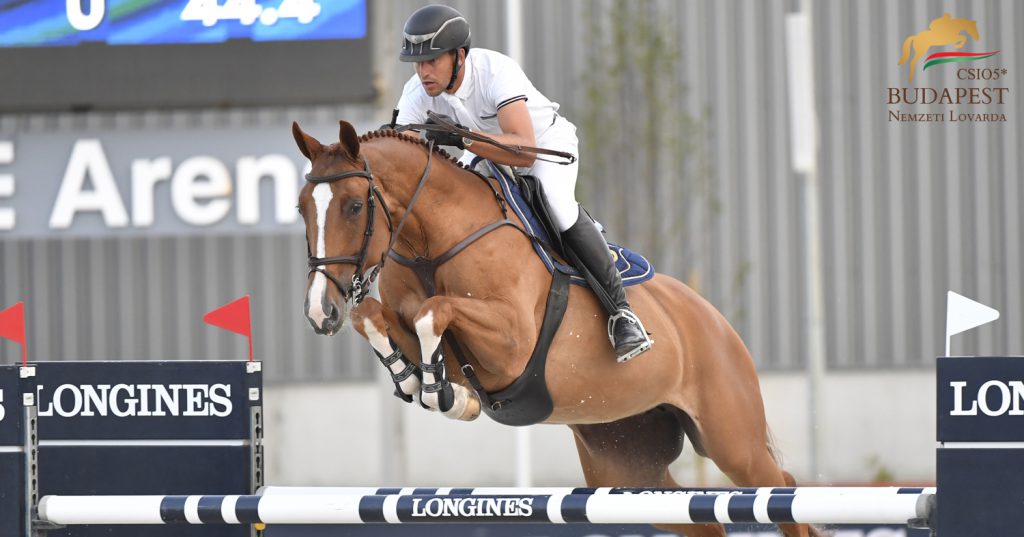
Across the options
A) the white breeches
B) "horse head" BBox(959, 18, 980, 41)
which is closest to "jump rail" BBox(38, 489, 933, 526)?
the white breeches

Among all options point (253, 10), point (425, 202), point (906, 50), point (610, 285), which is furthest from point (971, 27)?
point (425, 202)

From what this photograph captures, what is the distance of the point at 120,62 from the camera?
7594 mm

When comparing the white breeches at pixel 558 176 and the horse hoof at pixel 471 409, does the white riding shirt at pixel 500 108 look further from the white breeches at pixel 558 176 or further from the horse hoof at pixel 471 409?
the horse hoof at pixel 471 409

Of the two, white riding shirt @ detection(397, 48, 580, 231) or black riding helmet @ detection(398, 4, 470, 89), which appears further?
white riding shirt @ detection(397, 48, 580, 231)

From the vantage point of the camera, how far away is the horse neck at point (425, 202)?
12.8 ft

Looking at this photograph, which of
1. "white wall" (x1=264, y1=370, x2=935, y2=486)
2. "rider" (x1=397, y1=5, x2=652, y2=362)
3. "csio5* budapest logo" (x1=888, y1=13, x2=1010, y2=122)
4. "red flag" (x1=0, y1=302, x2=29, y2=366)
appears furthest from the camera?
"white wall" (x1=264, y1=370, x2=935, y2=486)

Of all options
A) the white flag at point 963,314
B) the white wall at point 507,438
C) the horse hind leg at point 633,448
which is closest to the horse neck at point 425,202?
the horse hind leg at point 633,448

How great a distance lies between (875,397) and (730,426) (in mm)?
5672

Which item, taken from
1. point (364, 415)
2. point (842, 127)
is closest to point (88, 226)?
point (364, 415)

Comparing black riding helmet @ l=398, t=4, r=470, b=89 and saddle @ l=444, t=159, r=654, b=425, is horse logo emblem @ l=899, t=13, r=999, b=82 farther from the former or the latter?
black riding helmet @ l=398, t=4, r=470, b=89

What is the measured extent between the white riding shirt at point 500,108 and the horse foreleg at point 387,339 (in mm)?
735

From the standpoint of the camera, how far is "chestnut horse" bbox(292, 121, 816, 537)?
11.8 feet

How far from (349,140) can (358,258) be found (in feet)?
1.20

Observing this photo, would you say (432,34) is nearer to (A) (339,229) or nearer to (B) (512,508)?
(A) (339,229)
